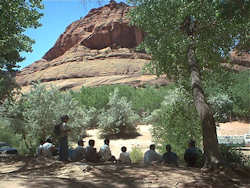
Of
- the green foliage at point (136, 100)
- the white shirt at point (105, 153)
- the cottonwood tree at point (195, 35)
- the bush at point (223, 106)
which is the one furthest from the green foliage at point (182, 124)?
the green foliage at point (136, 100)

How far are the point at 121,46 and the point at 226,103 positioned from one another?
56214 millimetres

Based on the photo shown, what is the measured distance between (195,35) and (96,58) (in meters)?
70.2

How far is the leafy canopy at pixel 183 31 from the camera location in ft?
25.0

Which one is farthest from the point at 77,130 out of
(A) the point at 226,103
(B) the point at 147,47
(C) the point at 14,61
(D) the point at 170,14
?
(A) the point at 226,103

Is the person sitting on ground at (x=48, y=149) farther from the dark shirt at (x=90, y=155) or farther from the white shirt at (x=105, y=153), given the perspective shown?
the white shirt at (x=105, y=153)

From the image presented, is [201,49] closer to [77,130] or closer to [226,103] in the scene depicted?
[77,130]

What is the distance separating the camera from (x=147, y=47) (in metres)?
9.91

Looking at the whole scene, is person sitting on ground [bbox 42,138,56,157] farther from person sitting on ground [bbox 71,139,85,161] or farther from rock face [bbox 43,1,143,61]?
rock face [bbox 43,1,143,61]

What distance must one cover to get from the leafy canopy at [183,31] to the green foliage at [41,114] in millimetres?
12844

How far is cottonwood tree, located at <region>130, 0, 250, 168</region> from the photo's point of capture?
607cm

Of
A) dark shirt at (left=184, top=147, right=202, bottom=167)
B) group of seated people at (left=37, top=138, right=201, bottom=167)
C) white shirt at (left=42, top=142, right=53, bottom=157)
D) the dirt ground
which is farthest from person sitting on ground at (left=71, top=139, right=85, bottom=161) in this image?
dark shirt at (left=184, top=147, right=202, bottom=167)

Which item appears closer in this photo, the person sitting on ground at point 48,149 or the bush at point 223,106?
the person sitting on ground at point 48,149

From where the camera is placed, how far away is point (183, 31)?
332 inches

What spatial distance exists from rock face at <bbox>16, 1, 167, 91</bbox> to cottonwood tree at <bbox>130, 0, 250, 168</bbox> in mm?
46082
